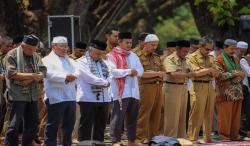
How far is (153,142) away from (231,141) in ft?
13.9

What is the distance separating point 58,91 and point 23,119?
698 millimetres

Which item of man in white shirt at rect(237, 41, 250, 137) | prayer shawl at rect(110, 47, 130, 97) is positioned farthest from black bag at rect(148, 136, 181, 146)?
man in white shirt at rect(237, 41, 250, 137)

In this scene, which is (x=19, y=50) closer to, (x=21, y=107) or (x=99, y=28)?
(x=21, y=107)

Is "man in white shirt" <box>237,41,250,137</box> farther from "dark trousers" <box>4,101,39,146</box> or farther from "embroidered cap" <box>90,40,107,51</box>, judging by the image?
"dark trousers" <box>4,101,39,146</box>

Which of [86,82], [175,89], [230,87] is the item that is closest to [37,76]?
[86,82]

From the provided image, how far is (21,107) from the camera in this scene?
40.9 feet

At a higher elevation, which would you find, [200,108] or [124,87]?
[124,87]

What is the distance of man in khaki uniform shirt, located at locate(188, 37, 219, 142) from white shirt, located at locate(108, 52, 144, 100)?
1.33m

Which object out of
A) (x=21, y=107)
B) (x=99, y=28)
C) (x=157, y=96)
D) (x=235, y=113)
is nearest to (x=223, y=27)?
(x=99, y=28)

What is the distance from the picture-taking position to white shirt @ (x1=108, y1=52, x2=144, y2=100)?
45.0 feet

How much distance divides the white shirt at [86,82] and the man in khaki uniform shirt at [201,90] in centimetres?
227

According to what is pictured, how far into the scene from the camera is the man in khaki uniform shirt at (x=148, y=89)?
567 inches

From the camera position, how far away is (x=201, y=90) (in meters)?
14.8

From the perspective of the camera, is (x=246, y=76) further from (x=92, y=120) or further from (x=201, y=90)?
(x=92, y=120)
